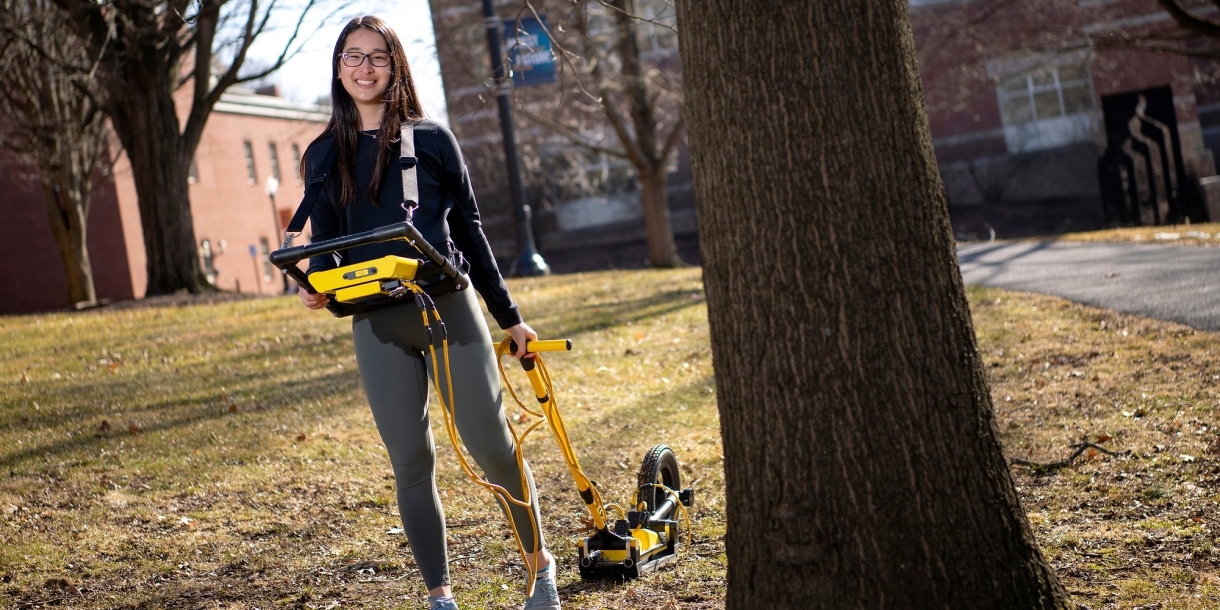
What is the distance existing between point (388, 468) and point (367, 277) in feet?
11.3

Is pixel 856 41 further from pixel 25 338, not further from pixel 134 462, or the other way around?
pixel 25 338

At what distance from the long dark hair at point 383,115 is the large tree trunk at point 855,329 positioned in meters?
1.12

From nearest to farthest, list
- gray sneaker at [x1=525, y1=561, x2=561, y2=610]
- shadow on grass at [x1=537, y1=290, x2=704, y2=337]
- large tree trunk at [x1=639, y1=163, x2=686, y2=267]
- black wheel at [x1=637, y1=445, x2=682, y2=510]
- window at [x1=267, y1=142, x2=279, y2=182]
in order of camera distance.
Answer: gray sneaker at [x1=525, y1=561, x2=561, y2=610] < black wheel at [x1=637, y1=445, x2=682, y2=510] < shadow on grass at [x1=537, y1=290, x2=704, y2=337] < large tree trunk at [x1=639, y1=163, x2=686, y2=267] < window at [x1=267, y1=142, x2=279, y2=182]

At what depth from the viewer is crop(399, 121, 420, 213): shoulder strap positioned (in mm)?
3191

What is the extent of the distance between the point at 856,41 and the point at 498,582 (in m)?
2.51

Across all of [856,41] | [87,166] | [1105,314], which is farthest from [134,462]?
[87,166]

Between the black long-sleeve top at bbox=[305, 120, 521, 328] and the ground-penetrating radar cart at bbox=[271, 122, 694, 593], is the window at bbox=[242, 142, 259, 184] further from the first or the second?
the black long-sleeve top at bbox=[305, 120, 521, 328]

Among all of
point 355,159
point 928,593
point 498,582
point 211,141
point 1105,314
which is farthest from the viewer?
point 211,141

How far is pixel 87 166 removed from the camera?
2625 centimetres

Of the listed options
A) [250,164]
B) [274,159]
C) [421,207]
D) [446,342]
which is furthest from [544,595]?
[274,159]

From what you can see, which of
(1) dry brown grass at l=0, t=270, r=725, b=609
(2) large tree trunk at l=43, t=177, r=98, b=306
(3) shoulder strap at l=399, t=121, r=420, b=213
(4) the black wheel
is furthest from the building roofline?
(3) shoulder strap at l=399, t=121, r=420, b=213

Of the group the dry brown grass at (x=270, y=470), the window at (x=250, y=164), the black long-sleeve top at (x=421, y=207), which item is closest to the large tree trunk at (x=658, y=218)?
the dry brown grass at (x=270, y=470)

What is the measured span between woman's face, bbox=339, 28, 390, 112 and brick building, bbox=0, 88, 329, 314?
24.9 meters

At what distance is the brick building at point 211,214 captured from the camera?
112 ft
